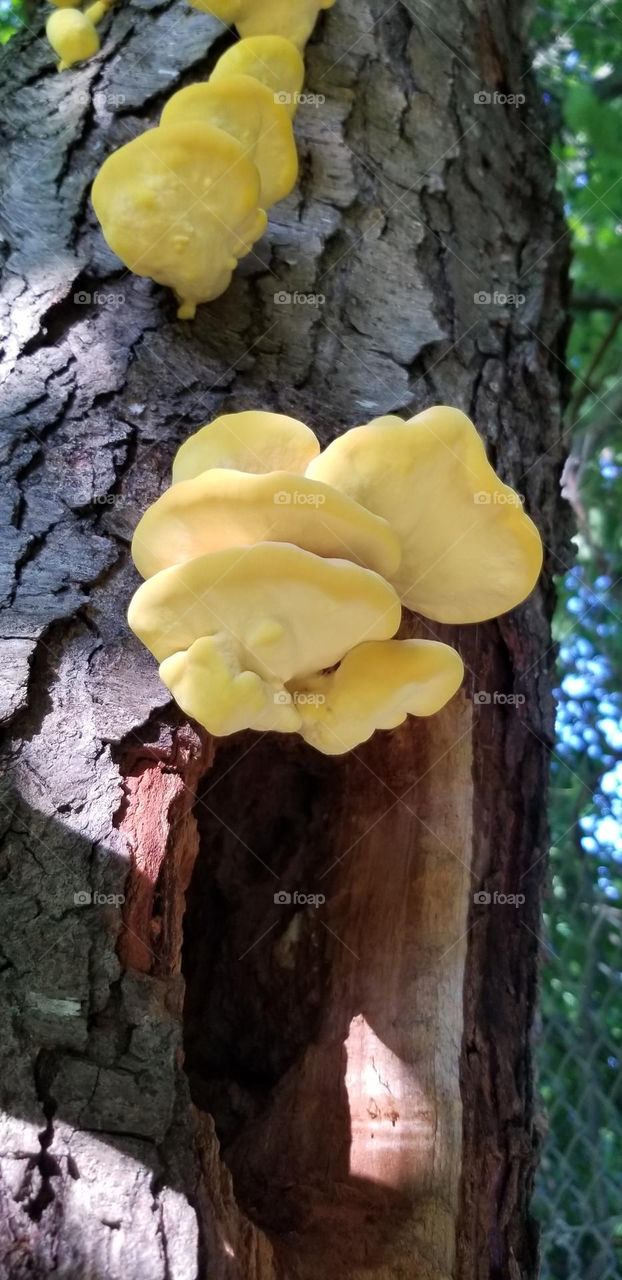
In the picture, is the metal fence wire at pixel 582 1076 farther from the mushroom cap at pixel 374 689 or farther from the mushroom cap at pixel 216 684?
the mushroom cap at pixel 216 684

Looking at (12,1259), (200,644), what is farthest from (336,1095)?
(200,644)

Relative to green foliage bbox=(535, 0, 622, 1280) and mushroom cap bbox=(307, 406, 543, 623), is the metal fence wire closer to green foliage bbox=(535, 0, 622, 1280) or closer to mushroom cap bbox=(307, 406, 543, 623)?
green foliage bbox=(535, 0, 622, 1280)

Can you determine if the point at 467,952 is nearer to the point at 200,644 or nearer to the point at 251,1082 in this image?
the point at 251,1082
